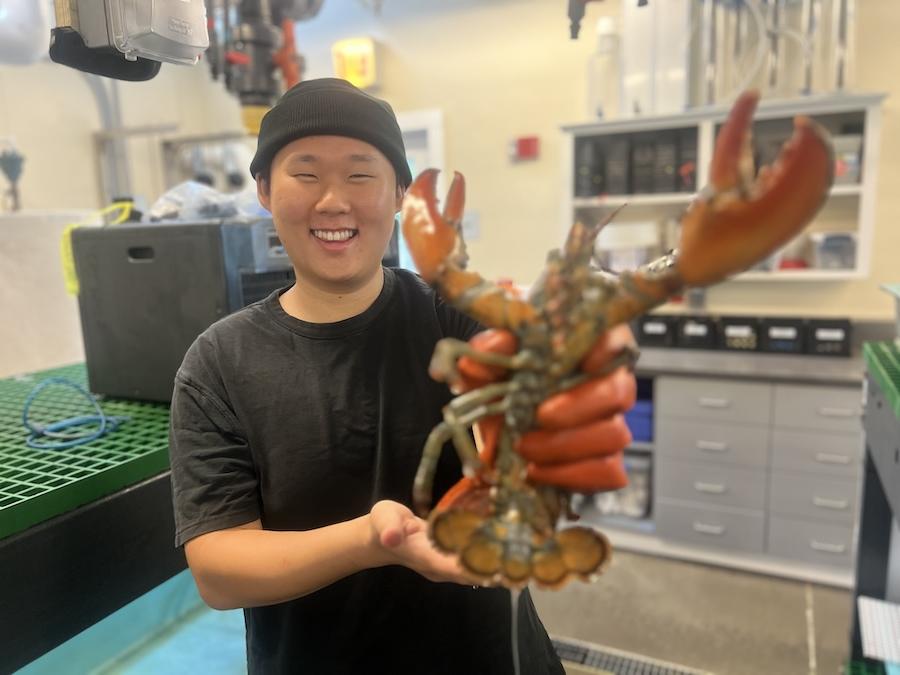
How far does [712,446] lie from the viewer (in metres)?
2.28

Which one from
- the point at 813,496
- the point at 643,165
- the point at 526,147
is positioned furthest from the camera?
the point at 526,147

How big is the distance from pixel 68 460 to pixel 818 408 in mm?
2154

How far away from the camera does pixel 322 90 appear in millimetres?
679

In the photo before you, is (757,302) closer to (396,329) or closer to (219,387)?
(396,329)

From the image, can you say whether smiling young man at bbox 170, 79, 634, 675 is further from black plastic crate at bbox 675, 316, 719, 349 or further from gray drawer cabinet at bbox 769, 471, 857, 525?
black plastic crate at bbox 675, 316, 719, 349

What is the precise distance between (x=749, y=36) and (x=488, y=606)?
2471 mm

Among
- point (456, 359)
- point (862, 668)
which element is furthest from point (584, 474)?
point (862, 668)

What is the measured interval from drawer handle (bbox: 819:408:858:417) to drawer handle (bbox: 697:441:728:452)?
1.08 feet

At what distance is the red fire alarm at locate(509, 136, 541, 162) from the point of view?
114 inches

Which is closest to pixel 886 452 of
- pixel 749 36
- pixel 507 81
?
pixel 749 36

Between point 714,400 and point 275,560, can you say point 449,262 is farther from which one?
point 714,400

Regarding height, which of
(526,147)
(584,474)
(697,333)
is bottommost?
(697,333)

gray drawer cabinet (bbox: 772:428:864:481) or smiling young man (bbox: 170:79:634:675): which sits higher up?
smiling young man (bbox: 170:79:634:675)

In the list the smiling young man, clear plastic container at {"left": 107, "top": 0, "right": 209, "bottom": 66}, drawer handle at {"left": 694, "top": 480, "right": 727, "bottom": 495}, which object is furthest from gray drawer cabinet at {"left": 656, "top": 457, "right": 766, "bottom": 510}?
clear plastic container at {"left": 107, "top": 0, "right": 209, "bottom": 66}
